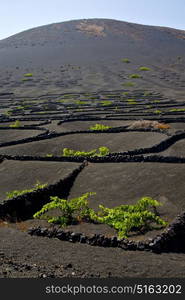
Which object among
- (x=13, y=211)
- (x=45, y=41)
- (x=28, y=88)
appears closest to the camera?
(x=13, y=211)

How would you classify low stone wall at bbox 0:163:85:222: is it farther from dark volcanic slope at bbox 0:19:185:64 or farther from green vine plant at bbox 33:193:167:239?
dark volcanic slope at bbox 0:19:185:64

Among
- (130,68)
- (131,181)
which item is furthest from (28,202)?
(130,68)

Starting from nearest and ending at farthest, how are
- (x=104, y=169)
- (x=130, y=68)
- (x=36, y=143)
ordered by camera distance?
1. (x=104, y=169)
2. (x=36, y=143)
3. (x=130, y=68)

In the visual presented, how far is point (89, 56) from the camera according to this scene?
5846 inches

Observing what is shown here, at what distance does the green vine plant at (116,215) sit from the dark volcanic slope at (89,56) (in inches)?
3245

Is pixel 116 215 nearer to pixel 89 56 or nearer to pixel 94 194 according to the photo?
pixel 94 194

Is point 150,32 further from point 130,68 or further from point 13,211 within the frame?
point 13,211

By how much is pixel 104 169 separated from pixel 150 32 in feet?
565

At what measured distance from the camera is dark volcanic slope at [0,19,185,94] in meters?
113

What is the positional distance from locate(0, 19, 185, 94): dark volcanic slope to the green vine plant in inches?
3245

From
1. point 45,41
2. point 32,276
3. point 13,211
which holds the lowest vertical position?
point 13,211

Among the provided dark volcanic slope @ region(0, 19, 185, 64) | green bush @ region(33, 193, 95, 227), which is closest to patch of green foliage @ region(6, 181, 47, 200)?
green bush @ region(33, 193, 95, 227)

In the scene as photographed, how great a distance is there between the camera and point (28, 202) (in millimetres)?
20703

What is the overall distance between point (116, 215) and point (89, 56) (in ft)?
450
